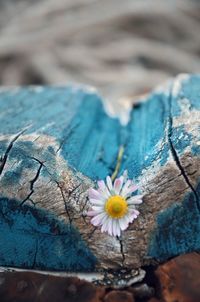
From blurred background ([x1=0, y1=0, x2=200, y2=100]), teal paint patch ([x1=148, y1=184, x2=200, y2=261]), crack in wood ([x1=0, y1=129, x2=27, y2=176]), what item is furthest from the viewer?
blurred background ([x1=0, y1=0, x2=200, y2=100])

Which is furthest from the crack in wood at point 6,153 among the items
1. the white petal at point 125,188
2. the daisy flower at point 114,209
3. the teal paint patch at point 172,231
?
the teal paint patch at point 172,231

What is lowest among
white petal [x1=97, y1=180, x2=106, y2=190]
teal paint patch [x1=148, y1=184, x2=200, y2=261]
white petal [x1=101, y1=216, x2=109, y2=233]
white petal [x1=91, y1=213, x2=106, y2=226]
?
teal paint patch [x1=148, y1=184, x2=200, y2=261]

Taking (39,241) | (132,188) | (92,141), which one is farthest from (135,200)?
(92,141)

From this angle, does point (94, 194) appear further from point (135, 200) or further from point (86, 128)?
point (86, 128)

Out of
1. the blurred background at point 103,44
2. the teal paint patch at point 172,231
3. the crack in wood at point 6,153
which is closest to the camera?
the teal paint patch at point 172,231

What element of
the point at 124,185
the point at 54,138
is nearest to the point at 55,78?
the point at 54,138

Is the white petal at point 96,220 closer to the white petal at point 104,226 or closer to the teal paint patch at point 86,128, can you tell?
the white petal at point 104,226

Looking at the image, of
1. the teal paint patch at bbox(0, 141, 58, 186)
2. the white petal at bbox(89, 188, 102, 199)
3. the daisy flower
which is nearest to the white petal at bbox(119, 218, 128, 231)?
the daisy flower

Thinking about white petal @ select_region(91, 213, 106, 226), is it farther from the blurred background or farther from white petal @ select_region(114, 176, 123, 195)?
the blurred background
